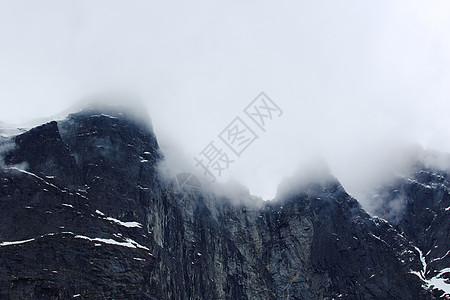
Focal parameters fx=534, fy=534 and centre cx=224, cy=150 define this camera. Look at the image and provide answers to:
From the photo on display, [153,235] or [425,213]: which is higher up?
[425,213]

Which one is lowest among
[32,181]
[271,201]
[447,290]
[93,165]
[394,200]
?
[32,181]

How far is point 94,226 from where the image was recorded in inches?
4008

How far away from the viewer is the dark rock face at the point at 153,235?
3738 inches

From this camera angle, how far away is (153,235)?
368 feet

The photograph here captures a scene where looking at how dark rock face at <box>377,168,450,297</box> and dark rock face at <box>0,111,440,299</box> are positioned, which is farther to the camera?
dark rock face at <box>377,168,450,297</box>

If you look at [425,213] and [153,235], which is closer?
[153,235]

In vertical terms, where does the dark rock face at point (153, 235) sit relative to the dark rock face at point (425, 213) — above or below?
below

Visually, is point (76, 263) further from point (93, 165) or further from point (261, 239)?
point (261, 239)

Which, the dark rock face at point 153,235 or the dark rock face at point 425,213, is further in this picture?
the dark rock face at point 425,213

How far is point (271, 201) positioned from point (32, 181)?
77.6m

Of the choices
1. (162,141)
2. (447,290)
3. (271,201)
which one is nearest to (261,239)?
(271,201)

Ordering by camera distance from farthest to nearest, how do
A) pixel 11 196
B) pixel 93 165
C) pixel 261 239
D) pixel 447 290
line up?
pixel 261 239 → pixel 447 290 → pixel 93 165 → pixel 11 196

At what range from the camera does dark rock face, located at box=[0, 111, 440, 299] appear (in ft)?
311

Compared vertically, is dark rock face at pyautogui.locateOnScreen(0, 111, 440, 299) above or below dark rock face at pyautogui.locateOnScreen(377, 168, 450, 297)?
below
